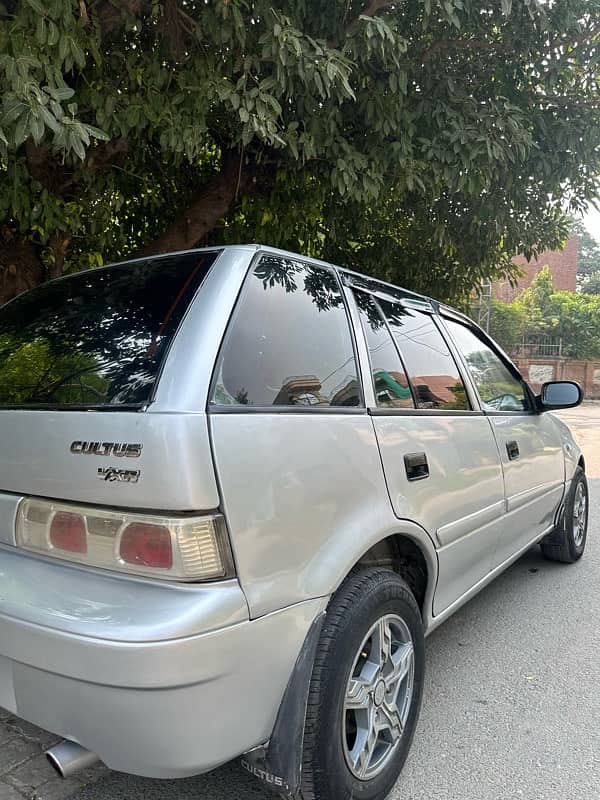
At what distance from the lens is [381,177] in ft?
14.2

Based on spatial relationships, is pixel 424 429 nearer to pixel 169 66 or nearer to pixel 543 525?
pixel 543 525

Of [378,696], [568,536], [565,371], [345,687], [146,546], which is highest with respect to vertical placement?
[146,546]

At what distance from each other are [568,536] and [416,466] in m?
2.77

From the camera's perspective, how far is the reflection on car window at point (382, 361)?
229 centimetres

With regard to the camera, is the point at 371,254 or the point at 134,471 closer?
the point at 134,471

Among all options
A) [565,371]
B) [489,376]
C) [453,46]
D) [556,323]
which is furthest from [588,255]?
[489,376]

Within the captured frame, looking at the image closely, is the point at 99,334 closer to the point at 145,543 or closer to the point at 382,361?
the point at 145,543

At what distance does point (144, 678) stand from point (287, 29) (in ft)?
10.2

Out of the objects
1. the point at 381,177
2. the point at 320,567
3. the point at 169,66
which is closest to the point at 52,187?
the point at 169,66

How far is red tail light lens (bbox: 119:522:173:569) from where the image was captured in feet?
4.89

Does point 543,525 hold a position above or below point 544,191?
below

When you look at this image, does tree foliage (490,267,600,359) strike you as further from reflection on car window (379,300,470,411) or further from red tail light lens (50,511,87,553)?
red tail light lens (50,511,87,553)

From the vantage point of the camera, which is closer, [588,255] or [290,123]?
[290,123]

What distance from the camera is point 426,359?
2752 millimetres
